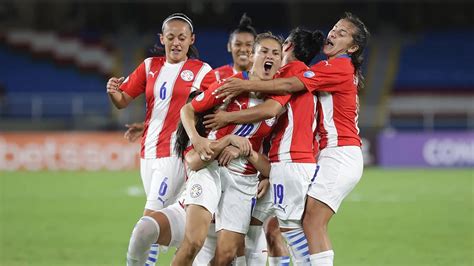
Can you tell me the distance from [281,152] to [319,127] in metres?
0.44

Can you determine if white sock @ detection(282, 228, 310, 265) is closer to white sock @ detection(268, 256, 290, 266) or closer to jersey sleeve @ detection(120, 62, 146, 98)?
white sock @ detection(268, 256, 290, 266)

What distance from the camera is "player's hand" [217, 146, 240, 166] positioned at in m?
6.41

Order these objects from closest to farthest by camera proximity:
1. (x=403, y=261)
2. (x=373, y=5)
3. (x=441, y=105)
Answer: (x=403, y=261) → (x=441, y=105) → (x=373, y=5)

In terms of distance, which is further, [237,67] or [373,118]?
[373,118]

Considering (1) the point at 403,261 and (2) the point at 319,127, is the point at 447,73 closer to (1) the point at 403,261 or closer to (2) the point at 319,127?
(1) the point at 403,261

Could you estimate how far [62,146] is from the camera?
21.8 meters

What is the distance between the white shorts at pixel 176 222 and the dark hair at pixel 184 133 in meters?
0.55

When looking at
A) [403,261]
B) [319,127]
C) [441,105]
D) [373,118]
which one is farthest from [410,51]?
[319,127]

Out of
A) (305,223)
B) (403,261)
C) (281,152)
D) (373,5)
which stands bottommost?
(403,261)

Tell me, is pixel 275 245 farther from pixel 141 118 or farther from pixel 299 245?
pixel 141 118

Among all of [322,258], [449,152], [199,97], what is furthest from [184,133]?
[449,152]

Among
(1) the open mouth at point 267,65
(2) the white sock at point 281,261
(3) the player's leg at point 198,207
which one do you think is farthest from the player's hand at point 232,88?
(2) the white sock at point 281,261

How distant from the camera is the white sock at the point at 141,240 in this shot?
6379mm

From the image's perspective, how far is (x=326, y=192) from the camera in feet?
21.7
